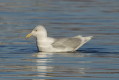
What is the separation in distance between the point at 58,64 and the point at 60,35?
5025mm

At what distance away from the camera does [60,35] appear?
21703mm

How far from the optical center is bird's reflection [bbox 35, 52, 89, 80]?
15.4m

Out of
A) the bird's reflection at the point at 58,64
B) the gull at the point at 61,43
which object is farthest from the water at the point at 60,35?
the gull at the point at 61,43

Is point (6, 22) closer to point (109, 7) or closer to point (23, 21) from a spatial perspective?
point (23, 21)

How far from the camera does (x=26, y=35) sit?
21.3 m

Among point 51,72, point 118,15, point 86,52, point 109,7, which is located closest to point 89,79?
point 51,72

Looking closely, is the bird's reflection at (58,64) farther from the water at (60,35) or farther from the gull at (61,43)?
the gull at (61,43)

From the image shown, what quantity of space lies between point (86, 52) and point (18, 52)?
193 cm

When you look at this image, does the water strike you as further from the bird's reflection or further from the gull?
the gull

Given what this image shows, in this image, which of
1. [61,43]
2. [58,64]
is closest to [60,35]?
[61,43]

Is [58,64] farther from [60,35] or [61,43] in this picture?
[60,35]

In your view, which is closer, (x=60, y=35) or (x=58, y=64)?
(x=58, y=64)

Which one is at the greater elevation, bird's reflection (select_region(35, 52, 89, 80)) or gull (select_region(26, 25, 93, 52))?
gull (select_region(26, 25, 93, 52))

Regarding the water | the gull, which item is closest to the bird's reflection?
the water
